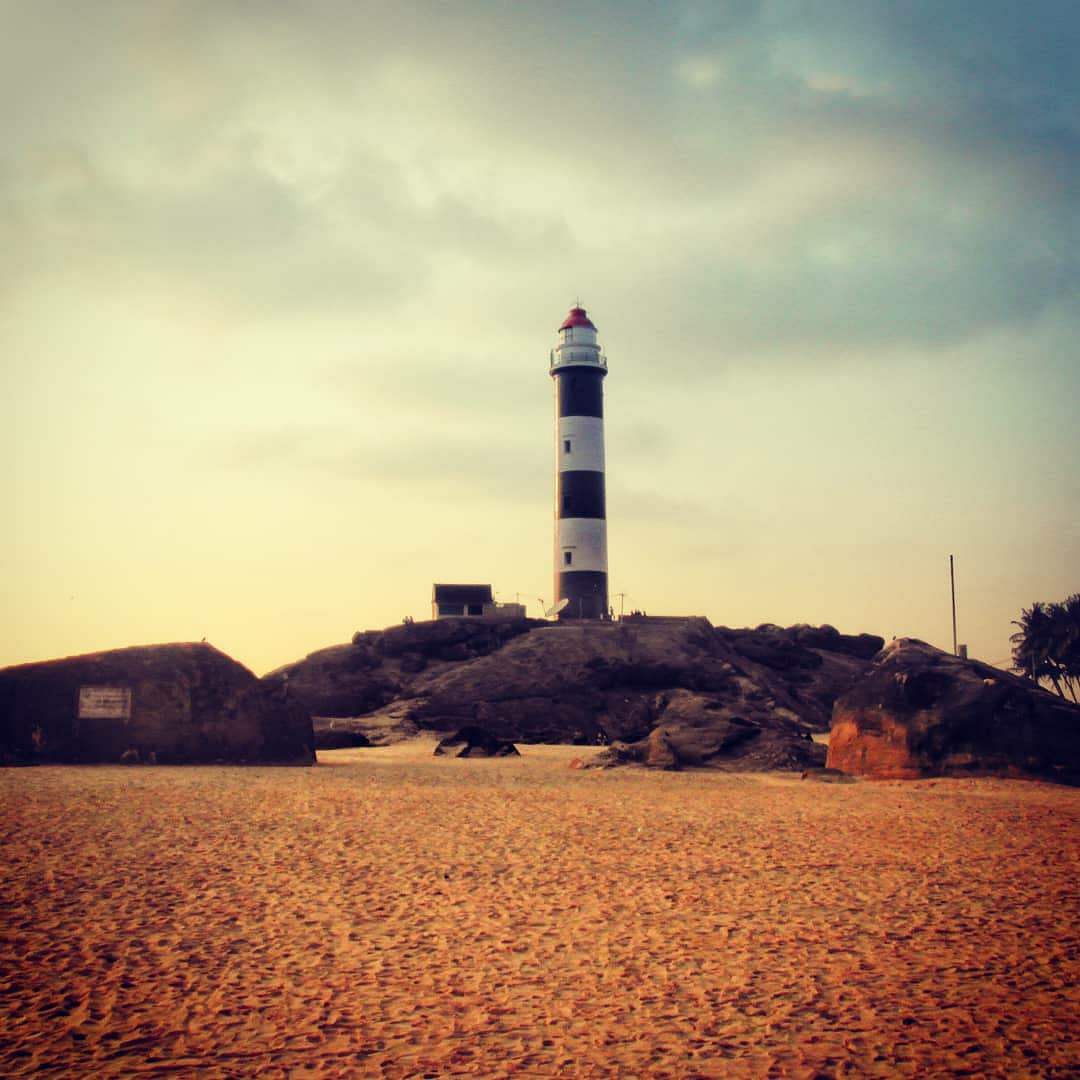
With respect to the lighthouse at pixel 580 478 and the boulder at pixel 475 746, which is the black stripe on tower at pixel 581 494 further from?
the boulder at pixel 475 746

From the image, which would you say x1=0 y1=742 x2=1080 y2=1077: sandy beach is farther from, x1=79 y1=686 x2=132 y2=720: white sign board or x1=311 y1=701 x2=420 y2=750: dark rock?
x1=311 y1=701 x2=420 y2=750: dark rock

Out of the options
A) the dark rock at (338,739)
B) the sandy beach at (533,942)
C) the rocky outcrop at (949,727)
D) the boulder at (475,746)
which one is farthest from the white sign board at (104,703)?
the rocky outcrop at (949,727)

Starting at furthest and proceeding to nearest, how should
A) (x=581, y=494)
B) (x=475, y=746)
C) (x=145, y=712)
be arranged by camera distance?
(x=581, y=494), (x=475, y=746), (x=145, y=712)

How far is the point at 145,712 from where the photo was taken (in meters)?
20.7

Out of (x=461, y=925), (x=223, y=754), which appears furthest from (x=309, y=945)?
(x=223, y=754)

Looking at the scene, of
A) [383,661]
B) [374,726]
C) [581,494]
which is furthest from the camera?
[581,494]

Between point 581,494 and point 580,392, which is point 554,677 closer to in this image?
point 581,494

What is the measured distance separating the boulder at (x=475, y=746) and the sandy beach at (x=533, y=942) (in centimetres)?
1167

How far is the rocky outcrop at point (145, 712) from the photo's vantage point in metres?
20.2

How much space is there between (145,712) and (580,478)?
31.3m

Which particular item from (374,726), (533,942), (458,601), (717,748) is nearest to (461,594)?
(458,601)

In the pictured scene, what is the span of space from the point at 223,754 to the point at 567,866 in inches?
519

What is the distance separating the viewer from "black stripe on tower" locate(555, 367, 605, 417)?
165 feet

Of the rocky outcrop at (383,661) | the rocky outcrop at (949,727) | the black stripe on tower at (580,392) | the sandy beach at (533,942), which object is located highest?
the black stripe on tower at (580,392)
